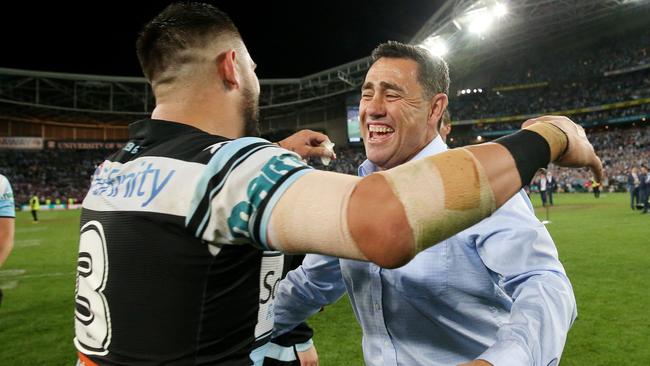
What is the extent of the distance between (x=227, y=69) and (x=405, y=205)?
2.99 feet

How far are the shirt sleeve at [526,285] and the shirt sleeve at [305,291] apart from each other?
839 millimetres

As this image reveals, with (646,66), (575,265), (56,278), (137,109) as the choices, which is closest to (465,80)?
(646,66)

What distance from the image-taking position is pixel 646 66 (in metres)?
44.7

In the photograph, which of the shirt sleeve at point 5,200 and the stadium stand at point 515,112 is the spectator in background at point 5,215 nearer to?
the shirt sleeve at point 5,200

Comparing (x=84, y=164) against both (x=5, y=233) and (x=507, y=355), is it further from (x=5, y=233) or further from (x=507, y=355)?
(x=507, y=355)

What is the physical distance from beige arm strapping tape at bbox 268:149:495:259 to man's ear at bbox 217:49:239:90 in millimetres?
684

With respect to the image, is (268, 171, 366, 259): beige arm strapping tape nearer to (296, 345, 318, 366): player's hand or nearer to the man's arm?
(296, 345, 318, 366): player's hand

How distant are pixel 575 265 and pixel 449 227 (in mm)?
9507

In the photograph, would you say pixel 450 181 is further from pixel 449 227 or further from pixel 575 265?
pixel 575 265

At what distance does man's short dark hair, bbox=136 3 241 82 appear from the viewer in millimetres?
1577

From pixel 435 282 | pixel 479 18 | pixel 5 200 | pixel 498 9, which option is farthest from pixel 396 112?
pixel 479 18

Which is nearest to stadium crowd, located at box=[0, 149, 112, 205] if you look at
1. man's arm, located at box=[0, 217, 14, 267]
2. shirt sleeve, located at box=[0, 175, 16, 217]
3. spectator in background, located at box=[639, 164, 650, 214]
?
man's arm, located at box=[0, 217, 14, 267]

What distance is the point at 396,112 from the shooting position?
268 centimetres

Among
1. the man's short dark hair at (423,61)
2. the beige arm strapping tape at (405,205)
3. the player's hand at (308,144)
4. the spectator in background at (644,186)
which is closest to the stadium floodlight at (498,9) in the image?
the spectator in background at (644,186)
